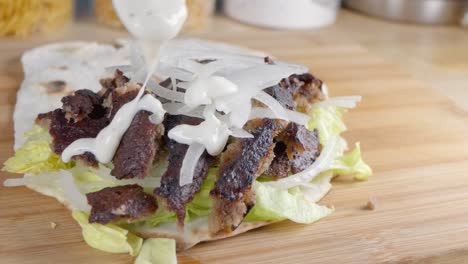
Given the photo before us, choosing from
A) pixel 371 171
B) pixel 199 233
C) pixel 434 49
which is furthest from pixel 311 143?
pixel 434 49

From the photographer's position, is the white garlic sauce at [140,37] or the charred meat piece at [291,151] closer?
the white garlic sauce at [140,37]

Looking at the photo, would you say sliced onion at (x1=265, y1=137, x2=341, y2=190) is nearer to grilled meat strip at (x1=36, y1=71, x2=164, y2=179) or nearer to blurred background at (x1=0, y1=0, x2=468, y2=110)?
grilled meat strip at (x1=36, y1=71, x2=164, y2=179)

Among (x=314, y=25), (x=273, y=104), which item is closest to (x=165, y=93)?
(x=273, y=104)

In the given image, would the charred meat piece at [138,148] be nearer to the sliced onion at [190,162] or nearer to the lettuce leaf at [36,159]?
the sliced onion at [190,162]

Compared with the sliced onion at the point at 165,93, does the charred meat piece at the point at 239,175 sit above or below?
below

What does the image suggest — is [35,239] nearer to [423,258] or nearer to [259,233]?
[259,233]

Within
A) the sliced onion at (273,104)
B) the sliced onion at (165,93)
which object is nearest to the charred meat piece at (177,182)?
the sliced onion at (165,93)
